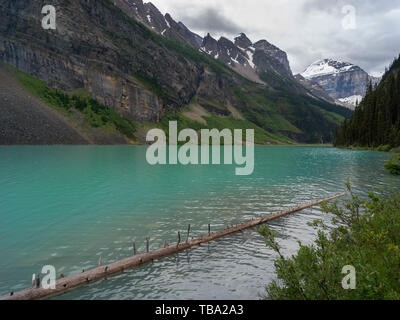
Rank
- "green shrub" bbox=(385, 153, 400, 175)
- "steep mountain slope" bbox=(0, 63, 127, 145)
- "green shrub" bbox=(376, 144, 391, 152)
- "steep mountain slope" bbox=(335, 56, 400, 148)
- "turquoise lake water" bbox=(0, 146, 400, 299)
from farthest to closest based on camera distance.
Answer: "steep mountain slope" bbox=(0, 63, 127, 145)
"steep mountain slope" bbox=(335, 56, 400, 148)
"green shrub" bbox=(376, 144, 391, 152)
"green shrub" bbox=(385, 153, 400, 175)
"turquoise lake water" bbox=(0, 146, 400, 299)

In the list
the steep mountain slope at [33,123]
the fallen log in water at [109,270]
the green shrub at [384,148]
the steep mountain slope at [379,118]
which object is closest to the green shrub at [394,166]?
the fallen log in water at [109,270]

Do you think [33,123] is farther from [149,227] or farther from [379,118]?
[379,118]

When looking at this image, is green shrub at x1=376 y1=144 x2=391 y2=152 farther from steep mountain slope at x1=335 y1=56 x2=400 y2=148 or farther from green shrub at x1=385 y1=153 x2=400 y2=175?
green shrub at x1=385 y1=153 x2=400 y2=175

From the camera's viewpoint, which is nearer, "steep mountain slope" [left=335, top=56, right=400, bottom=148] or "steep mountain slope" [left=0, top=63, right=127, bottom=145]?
"steep mountain slope" [left=335, top=56, right=400, bottom=148]

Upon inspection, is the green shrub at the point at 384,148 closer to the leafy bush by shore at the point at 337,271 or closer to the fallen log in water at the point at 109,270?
the fallen log in water at the point at 109,270

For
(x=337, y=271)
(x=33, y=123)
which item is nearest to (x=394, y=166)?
(x=337, y=271)

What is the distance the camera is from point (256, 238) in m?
22.7

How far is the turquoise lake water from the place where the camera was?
614 inches

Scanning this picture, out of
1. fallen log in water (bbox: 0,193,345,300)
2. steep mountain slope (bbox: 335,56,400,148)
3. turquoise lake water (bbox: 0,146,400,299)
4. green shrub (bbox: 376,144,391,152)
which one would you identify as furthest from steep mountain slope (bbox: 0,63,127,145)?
green shrub (bbox: 376,144,391,152)

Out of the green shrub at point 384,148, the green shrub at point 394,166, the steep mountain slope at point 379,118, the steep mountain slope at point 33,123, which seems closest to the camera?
the green shrub at point 394,166

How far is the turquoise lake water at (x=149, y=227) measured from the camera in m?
15.6

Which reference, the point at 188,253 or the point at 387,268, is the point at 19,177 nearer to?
the point at 188,253
